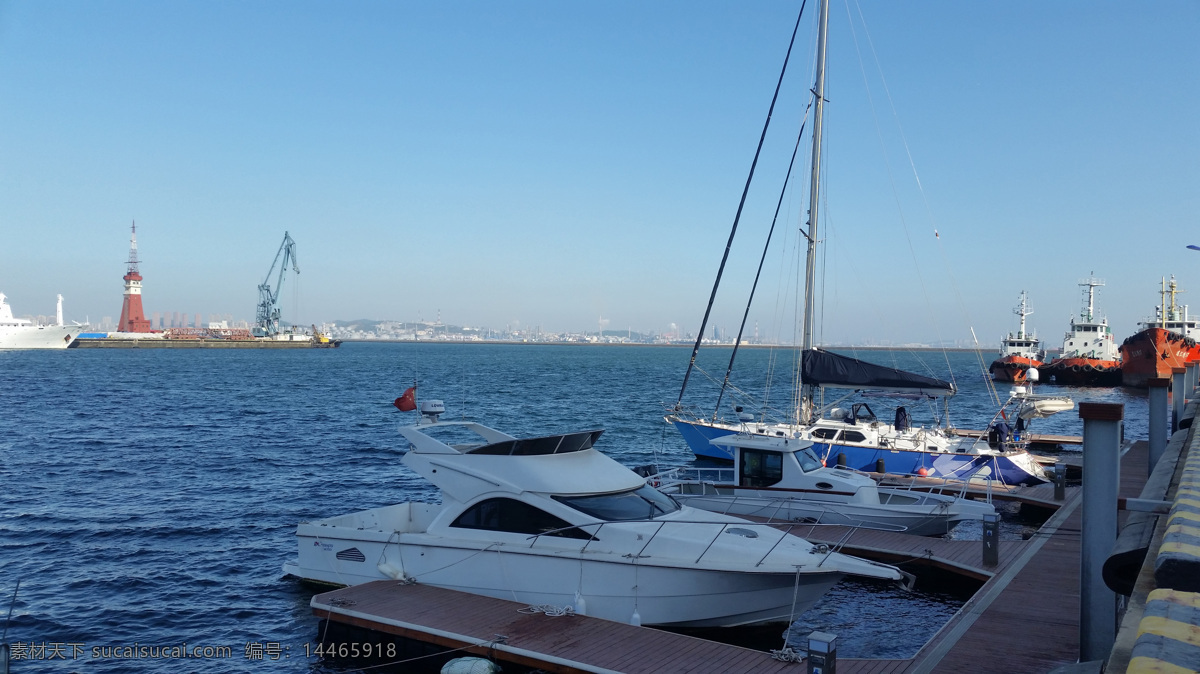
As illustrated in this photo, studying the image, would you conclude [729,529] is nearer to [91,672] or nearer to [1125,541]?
[1125,541]

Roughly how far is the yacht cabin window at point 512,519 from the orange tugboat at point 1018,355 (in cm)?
7429

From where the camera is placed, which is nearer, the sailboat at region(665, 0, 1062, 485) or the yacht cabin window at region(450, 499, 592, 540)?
the yacht cabin window at region(450, 499, 592, 540)

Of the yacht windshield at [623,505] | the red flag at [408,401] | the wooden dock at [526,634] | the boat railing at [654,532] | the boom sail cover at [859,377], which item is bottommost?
the wooden dock at [526,634]

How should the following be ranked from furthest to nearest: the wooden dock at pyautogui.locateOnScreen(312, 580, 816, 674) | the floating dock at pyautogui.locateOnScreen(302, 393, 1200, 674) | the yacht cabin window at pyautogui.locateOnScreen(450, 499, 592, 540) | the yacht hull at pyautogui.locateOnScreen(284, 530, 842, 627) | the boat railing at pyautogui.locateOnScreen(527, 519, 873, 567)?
the yacht cabin window at pyautogui.locateOnScreen(450, 499, 592, 540), the boat railing at pyautogui.locateOnScreen(527, 519, 873, 567), the yacht hull at pyautogui.locateOnScreen(284, 530, 842, 627), the wooden dock at pyautogui.locateOnScreen(312, 580, 816, 674), the floating dock at pyautogui.locateOnScreen(302, 393, 1200, 674)

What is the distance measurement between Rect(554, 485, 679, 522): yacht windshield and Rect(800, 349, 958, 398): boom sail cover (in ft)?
38.5

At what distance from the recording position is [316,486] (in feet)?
78.5

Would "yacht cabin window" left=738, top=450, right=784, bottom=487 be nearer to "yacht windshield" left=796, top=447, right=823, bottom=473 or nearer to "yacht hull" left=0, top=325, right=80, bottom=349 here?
"yacht windshield" left=796, top=447, right=823, bottom=473

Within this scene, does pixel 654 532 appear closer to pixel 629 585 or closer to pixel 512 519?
pixel 629 585

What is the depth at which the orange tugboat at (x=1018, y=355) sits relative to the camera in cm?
7738

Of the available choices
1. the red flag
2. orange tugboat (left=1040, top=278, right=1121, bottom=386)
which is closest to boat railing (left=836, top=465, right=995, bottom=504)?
the red flag

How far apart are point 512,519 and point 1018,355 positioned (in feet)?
269

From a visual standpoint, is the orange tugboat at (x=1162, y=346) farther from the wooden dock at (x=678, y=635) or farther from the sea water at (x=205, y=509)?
the wooden dock at (x=678, y=635)

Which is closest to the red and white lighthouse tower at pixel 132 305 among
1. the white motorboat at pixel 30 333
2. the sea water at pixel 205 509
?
the white motorboat at pixel 30 333

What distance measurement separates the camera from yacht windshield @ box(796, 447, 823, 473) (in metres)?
18.5
